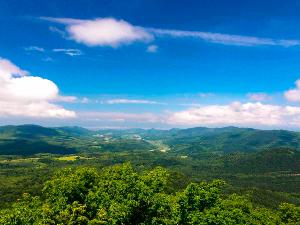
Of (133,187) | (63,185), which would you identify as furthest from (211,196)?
(63,185)

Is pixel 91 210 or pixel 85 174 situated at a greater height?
pixel 85 174

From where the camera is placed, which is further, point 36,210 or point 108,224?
point 36,210

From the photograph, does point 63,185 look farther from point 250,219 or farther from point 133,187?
point 250,219

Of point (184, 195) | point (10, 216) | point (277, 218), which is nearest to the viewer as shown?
point (10, 216)

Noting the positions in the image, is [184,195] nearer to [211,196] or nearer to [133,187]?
[211,196]

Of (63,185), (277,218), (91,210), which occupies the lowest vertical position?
(277,218)

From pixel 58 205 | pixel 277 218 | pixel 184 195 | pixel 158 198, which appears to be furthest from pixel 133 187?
pixel 277 218

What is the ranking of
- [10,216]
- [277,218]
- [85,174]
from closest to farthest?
[10,216]
[85,174]
[277,218]
